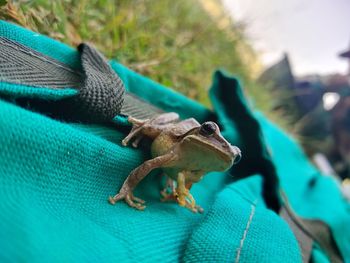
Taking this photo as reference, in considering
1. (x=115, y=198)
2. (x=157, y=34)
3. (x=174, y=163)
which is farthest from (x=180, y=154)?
(x=157, y=34)

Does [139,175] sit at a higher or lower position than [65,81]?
lower

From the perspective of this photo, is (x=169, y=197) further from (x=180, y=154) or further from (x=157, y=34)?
(x=157, y=34)

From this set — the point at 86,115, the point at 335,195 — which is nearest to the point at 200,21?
the point at 335,195

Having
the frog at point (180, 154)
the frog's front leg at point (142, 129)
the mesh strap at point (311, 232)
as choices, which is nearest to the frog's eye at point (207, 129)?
the frog at point (180, 154)

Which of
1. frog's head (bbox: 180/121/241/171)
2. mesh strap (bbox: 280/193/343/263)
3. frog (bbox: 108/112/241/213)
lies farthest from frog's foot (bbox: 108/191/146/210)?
mesh strap (bbox: 280/193/343/263)

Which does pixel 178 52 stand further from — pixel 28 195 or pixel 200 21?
pixel 28 195

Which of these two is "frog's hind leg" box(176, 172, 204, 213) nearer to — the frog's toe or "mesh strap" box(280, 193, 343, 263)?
the frog's toe

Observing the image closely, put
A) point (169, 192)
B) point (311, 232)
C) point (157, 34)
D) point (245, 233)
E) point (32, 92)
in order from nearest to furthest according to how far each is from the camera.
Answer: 1. point (32, 92)
2. point (245, 233)
3. point (169, 192)
4. point (311, 232)
5. point (157, 34)
